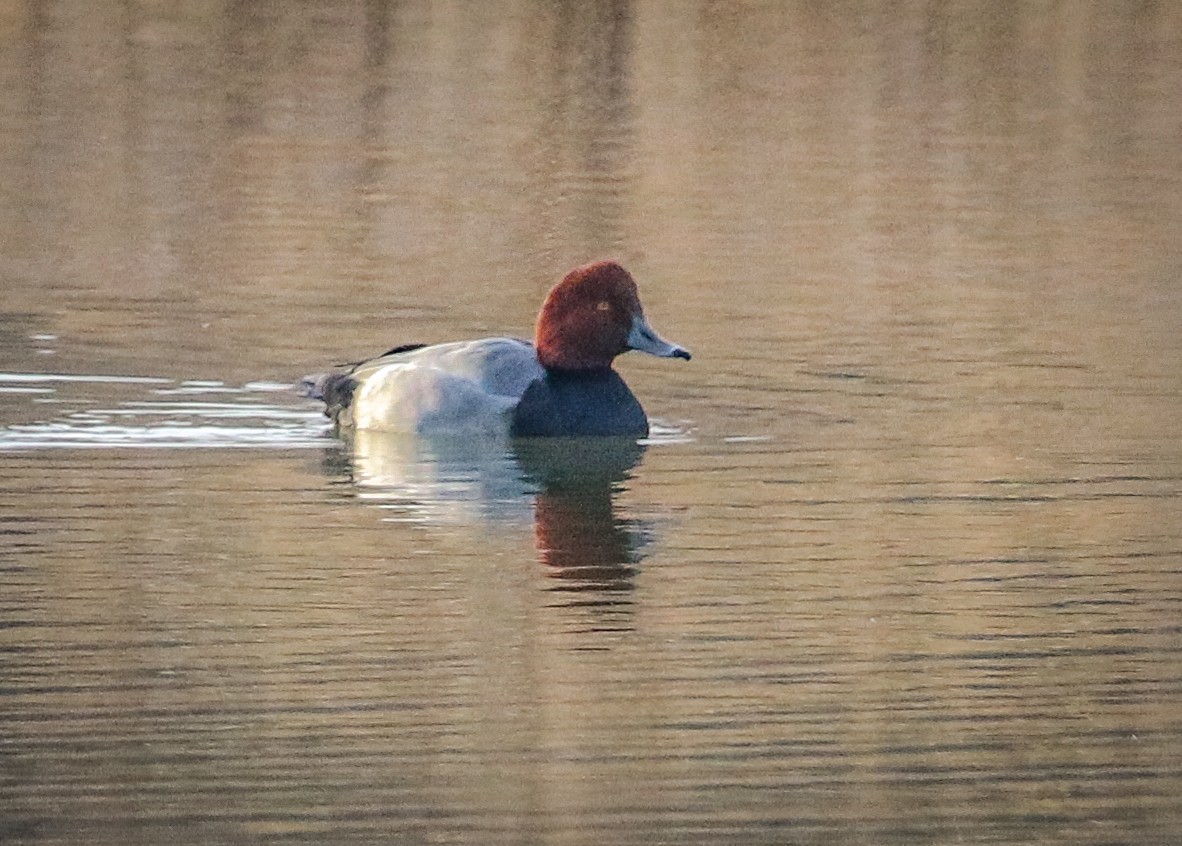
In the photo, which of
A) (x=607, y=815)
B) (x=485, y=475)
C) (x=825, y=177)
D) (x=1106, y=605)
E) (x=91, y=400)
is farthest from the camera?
(x=825, y=177)

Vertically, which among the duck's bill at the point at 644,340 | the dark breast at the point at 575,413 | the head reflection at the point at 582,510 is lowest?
the head reflection at the point at 582,510

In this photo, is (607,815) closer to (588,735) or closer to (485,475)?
(588,735)

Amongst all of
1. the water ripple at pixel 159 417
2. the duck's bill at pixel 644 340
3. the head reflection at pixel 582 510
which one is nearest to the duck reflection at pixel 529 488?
the head reflection at pixel 582 510

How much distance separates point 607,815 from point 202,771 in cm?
98

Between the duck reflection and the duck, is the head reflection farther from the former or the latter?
the duck

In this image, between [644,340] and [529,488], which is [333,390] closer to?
[644,340]

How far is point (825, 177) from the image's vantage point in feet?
65.3

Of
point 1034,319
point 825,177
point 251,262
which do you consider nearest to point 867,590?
point 1034,319

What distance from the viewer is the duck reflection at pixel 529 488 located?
30.4 feet

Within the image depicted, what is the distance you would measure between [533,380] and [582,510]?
5.33 feet

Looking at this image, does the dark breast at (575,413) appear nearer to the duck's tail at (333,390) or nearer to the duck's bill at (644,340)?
the duck's bill at (644,340)

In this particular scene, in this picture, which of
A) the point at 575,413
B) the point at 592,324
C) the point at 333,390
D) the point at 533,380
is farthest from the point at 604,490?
the point at 333,390

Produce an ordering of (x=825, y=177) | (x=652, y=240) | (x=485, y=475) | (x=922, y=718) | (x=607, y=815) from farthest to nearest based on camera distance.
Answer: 1. (x=825, y=177)
2. (x=652, y=240)
3. (x=485, y=475)
4. (x=922, y=718)
5. (x=607, y=815)

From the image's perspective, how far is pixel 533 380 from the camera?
11.7 metres
